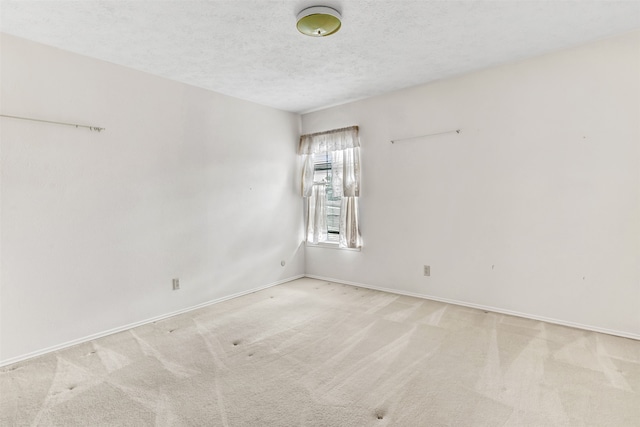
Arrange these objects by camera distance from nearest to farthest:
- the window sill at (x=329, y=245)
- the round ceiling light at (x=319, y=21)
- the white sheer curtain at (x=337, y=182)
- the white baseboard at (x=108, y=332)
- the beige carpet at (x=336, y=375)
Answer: the beige carpet at (x=336, y=375) < the round ceiling light at (x=319, y=21) < the white baseboard at (x=108, y=332) < the white sheer curtain at (x=337, y=182) < the window sill at (x=329, y=245)

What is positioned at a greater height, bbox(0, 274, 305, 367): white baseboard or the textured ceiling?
the textured ceiling

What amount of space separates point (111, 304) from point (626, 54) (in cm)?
514

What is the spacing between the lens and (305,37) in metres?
2.66

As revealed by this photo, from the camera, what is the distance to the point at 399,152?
4.09 m

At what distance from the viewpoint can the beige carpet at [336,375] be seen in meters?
1.84

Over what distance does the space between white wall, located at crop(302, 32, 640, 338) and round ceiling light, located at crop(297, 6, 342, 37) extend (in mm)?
1893

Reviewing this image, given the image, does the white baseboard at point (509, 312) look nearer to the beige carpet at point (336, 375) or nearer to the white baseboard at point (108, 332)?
the beige carpet at point (336, 375)

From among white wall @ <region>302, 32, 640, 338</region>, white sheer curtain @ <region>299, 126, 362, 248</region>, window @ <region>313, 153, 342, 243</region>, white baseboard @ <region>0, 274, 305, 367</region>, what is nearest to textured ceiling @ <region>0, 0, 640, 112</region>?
white wall @ <region>302, 32, 640, 338</region>

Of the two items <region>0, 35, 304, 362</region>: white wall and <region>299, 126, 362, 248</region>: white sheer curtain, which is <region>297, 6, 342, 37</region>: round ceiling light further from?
<region>299, 126, 362, 248</region>: white sheer curtain

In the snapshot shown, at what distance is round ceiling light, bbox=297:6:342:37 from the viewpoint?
2.22 m

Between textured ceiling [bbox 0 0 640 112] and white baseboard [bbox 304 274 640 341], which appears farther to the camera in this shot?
white baseboard [bbox 304 274 640 341]

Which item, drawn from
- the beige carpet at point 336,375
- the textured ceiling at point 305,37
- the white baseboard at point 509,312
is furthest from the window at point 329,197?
the beige carpet at point 336,375

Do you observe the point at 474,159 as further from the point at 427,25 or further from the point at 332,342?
the point at 332,342

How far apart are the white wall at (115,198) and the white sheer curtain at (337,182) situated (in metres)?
0.78
